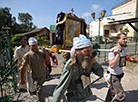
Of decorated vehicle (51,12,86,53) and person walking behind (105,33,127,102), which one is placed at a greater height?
decorated vehicle (51,12,86,53)

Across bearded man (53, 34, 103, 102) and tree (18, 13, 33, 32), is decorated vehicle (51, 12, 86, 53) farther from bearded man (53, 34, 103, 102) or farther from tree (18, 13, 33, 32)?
tree (18, 13, 33, 32)

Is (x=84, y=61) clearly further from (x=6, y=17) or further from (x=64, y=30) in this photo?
(x=6, y=17)

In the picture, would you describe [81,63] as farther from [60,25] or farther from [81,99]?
[60,25]

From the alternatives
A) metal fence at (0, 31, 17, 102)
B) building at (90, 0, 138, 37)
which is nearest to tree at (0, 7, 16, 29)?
building at (90, 0, 138, 37)

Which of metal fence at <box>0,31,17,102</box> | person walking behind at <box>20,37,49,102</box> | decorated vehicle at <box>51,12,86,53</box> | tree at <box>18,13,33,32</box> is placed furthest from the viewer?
tree at <box>18,13,33,32</box>

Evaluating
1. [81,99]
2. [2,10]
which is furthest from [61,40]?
[2,10]

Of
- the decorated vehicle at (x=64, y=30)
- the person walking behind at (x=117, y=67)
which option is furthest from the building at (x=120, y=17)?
the person walking behind at (x=117, y=67)

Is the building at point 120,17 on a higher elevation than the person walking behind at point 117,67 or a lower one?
higher

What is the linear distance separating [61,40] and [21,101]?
7.89 ft

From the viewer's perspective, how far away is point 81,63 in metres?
1.36

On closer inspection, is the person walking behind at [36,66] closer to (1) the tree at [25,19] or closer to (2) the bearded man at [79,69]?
(2) the bearded man at [79,69]

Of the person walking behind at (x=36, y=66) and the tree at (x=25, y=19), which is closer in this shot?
the person walking behind at (x=36, y=66)

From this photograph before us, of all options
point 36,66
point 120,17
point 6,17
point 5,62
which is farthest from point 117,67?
point 6,17

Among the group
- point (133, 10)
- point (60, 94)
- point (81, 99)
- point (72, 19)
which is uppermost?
point (133, 10)
